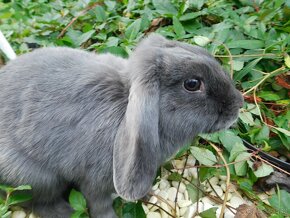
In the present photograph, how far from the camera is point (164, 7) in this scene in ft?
10.3

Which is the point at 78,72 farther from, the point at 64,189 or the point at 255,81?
the point at 255,81

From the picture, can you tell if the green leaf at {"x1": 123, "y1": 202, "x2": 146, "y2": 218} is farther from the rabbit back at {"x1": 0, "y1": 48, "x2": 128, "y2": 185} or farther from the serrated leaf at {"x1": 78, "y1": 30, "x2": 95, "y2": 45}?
the serrated leaf at {"x1": 78, "y1": 30, "x2": 95, "y2": 45}

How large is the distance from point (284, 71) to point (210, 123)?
1018 mm

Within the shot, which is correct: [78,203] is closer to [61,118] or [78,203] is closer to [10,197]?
[10,197]

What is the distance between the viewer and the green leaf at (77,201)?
6.73 ft

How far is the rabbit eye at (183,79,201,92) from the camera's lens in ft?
5.99

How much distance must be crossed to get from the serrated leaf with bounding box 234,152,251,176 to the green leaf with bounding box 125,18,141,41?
3.72ft

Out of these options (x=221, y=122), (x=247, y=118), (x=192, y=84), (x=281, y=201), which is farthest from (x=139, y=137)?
(x=247, y=118)

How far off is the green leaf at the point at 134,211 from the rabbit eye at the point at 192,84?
712mm

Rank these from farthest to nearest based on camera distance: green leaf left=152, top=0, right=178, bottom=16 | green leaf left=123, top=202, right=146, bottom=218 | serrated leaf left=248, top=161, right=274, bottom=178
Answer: green leaf left=152, top=0, right=178, bottom=16
serrated leaf left=248, top=161, right=274, bottom=178
green leaf left=123, top=202, right=146, bottom=218

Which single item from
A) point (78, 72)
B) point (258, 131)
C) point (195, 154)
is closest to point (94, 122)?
point (78, 72)

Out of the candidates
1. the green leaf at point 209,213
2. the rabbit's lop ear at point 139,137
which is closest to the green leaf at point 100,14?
the rabbit's lop ear at point 139,137

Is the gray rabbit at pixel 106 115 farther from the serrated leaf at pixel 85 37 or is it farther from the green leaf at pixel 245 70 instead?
the serrated leaf at pixel 85 37

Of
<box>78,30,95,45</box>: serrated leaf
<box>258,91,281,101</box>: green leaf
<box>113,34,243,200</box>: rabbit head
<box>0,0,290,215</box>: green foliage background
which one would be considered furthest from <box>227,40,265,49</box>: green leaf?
<box>78,30,95,45</box>: serrated leaf
